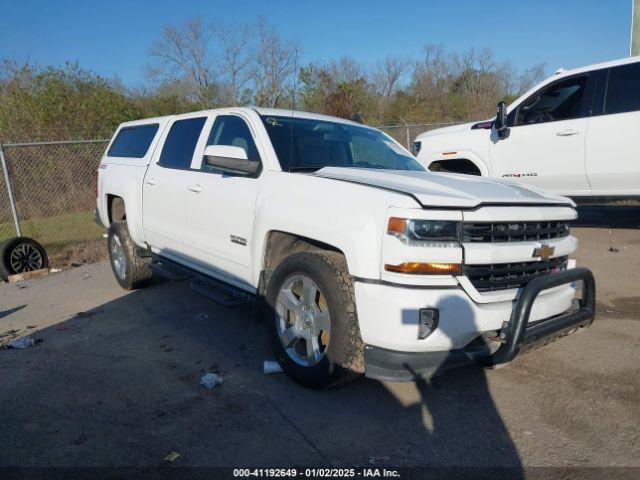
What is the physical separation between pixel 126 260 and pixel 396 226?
4.10m

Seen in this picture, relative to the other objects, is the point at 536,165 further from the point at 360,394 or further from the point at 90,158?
the point at 90,158

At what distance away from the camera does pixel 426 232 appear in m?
2.73

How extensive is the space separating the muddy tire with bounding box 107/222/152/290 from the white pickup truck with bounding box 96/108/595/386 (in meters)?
1.39

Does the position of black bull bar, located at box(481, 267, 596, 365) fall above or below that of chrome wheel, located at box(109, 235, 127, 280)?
above

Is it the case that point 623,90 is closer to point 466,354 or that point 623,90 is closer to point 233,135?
point 233,135

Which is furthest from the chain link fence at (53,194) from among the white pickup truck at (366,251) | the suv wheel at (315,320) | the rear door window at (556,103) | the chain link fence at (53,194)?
the rear door window at (556,103)

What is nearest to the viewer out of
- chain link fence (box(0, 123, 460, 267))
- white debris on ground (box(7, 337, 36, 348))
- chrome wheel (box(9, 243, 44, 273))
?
white debris on ground (box(7, 337, 36, 348))

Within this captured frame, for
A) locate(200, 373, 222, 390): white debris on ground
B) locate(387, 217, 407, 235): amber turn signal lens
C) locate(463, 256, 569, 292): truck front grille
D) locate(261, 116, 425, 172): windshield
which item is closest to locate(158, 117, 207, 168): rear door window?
locate(261, 116, 425, 172): windshield

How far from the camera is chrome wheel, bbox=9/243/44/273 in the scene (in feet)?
→ 24.1

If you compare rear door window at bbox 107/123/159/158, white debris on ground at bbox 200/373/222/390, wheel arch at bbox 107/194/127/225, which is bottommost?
white debris on ground at bbox 200/373/222/390

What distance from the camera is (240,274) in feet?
13.1

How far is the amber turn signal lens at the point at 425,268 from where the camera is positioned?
8.86 ft

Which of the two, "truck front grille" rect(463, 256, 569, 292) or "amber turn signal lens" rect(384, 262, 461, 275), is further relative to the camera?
"truck front grille" rect(463, 256, 569, 292)

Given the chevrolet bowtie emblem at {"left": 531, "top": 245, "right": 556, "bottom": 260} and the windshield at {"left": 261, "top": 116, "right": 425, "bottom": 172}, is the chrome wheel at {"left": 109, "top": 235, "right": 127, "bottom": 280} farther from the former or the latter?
the chevrolet bowtie emblem at {"left": 531, "top": 245, "right": 556, "bottom": 260}
